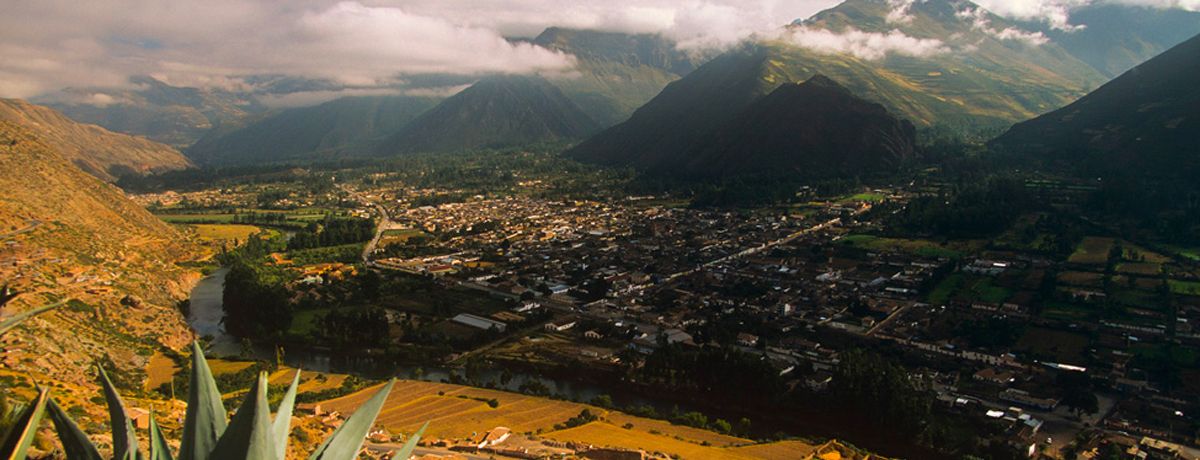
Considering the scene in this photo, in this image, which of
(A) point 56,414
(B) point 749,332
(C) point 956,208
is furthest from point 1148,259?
(A) point 56,414

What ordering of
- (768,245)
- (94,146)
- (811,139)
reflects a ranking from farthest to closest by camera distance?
(94,146), (811,139), (768,245)

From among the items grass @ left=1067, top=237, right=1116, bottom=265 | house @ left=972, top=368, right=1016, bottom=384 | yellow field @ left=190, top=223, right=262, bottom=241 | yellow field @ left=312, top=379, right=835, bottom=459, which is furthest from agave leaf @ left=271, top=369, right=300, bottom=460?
yellow field @ left=190, top=223, right=262, bottom=241

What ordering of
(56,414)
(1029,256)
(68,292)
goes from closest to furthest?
(56,414) < (68,292) < (1029,256)

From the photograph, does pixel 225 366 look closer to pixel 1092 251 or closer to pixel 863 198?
pixel 1092 251

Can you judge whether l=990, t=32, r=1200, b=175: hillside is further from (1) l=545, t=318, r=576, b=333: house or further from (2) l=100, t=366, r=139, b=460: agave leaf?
(2) l=100, t=366, r=139, b=460: agave leaf

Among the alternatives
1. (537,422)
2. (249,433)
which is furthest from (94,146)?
(249,433)

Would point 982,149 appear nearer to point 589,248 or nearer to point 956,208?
point 956,208
